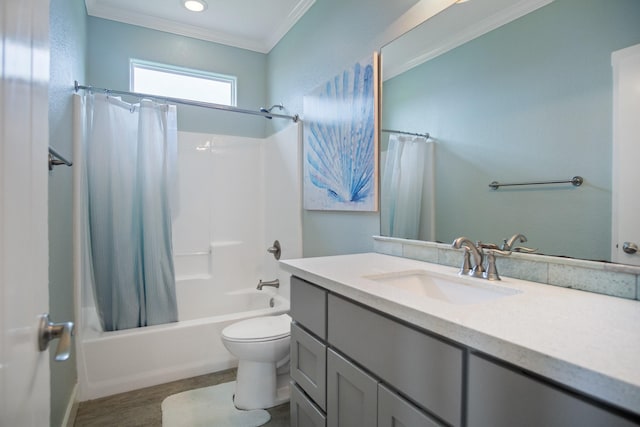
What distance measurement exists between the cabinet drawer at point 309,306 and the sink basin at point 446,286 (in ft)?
0.63

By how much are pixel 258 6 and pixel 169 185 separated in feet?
5.03

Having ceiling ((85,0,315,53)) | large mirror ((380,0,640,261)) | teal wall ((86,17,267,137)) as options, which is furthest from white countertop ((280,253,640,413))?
teal wall ((86,17,267,137))

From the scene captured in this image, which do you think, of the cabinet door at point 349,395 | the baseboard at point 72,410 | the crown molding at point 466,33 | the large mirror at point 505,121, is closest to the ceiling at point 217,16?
the crown molding at point 466,33

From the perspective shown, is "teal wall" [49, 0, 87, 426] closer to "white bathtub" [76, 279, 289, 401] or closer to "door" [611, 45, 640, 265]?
"white bathtub" [76, 279, 289, 401]

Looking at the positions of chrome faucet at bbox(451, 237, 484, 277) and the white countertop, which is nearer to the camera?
the white countertop

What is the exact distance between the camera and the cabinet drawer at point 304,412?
119 cm

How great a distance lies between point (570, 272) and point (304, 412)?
1066 millimetres

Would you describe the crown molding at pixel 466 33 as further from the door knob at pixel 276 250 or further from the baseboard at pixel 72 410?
the baseboard at pixel 72 410

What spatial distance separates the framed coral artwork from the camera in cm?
176

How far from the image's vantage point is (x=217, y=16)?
2709 millimetres

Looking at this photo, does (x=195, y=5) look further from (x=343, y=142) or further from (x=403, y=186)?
(x=403, y=186)

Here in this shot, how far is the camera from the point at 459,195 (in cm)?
138

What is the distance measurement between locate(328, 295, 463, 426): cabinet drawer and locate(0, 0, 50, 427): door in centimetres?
76

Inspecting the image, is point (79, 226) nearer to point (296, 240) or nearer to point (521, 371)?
point (296, 240)
